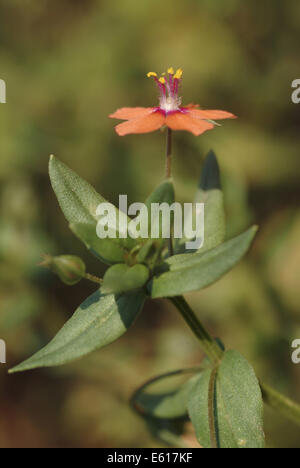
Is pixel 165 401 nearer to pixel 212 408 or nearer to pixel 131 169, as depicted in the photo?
pixel 212 408

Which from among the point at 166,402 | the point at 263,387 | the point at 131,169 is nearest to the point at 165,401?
the point at 166,402

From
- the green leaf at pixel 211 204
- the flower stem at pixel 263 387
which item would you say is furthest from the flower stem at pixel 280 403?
the green leaf at pixel 211 204

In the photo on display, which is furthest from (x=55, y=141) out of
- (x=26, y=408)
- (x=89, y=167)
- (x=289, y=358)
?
(x=289, y=358)

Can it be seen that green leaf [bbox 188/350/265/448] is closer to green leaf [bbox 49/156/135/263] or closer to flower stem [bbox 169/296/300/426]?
flower stem [bbox 169/296/300/426]

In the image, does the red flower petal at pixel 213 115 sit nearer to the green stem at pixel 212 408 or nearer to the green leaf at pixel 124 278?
the green leaf at pixel 124 278

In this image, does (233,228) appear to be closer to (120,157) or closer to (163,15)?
(120,157)

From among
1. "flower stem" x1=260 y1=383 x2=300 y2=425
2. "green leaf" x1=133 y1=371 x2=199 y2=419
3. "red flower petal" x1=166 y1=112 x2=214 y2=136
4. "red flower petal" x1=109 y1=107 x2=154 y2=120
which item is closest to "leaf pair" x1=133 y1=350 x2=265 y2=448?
"flower stem" x1=260 y1=383 x2=300 y2=425

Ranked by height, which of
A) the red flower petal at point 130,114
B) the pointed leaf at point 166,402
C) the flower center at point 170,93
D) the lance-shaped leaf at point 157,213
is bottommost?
the pointed leaf at point 166,402
